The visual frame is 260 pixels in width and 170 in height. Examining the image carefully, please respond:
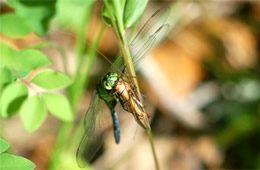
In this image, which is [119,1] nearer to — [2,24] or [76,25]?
[2,24]

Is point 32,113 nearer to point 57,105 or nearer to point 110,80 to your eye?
point 57,105

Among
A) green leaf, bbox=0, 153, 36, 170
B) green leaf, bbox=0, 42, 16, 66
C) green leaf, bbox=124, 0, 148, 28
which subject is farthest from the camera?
green leaf, bbox=0, 42, 16, 66

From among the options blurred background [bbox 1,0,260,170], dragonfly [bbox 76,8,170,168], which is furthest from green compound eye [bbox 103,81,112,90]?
blurred background [bbox 1,0,260,170]

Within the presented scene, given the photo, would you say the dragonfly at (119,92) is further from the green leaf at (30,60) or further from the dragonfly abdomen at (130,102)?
the green leaf at (30,60)

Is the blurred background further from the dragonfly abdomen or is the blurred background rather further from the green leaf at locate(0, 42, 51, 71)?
the green leaf at locate(0, 42, 51, 71)

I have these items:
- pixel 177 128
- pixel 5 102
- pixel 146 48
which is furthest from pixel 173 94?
pixel 5 102

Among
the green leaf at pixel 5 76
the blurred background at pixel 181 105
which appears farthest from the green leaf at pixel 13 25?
the blurred background at pixel 181 105

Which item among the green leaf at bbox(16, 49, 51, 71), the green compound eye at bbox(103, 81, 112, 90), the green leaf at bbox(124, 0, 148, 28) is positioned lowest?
the green leaf at bbox(16, 49, 51, 71)

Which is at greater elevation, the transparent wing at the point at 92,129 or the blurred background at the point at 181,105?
the transparent wing at the point at 92,129
